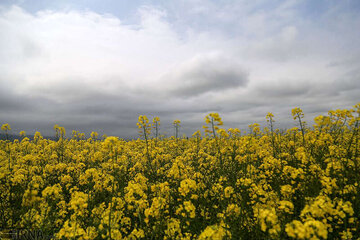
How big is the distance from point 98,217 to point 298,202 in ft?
17.4

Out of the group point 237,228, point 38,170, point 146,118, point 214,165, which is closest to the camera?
point 237,228

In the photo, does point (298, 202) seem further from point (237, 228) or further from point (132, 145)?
point (132, 145)

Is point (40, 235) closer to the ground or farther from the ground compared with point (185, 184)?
closer to the ground

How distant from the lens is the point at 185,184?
15.0 feet

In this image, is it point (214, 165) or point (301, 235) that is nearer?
point (301, 235)

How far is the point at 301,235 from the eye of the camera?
2082 mm

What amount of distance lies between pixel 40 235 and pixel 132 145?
1391cm

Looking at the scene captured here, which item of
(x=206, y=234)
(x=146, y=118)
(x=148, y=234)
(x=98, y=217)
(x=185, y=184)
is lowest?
(x=148, y=234)

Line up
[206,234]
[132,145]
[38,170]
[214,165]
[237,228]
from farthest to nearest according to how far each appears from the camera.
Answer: [132,145] < [214,165] < [38,170] < [237,228] < [206,234]

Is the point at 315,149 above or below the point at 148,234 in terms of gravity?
above

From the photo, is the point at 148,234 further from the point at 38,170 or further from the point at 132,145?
the point at 132,145

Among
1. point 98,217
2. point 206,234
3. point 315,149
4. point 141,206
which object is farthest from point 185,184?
point 315,149

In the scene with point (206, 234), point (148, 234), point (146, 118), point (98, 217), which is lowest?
point (148, 234)

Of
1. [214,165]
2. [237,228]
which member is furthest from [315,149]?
[237,228]
